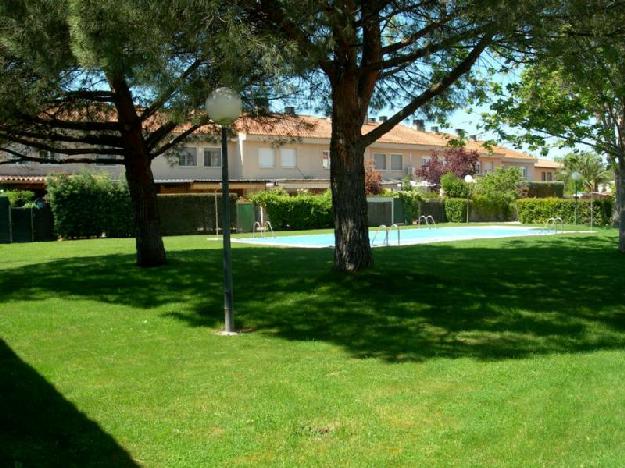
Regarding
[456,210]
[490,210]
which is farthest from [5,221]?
[490,210]

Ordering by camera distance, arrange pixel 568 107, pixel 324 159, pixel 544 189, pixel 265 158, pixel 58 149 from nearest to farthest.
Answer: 1. pixel 58 149
2. pixel 568 107
3. pixel 265 158
4. pixel 324 159
5. pixel 544 189

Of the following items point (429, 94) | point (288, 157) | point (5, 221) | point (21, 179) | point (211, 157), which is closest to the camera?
point (429, 94)

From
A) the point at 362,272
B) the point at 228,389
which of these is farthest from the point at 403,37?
the point at 228,389

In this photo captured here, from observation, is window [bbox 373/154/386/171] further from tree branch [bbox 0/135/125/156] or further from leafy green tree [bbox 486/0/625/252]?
tree branch [bbox 0/135/125/156]

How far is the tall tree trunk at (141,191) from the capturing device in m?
14.4

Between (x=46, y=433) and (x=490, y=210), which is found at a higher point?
(x=490, y=210)

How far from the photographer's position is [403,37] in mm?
12172

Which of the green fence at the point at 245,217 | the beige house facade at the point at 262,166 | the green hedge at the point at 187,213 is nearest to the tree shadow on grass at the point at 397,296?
the green hedge at the point at 187,213

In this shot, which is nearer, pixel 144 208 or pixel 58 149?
pixel 144 208

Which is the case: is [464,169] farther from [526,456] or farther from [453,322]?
[526,456]

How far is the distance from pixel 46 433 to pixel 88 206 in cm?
2385

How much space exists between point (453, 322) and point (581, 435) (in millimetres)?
4333

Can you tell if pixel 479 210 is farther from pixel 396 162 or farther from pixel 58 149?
pixel 58 149

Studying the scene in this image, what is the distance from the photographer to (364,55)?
39.5 feet
